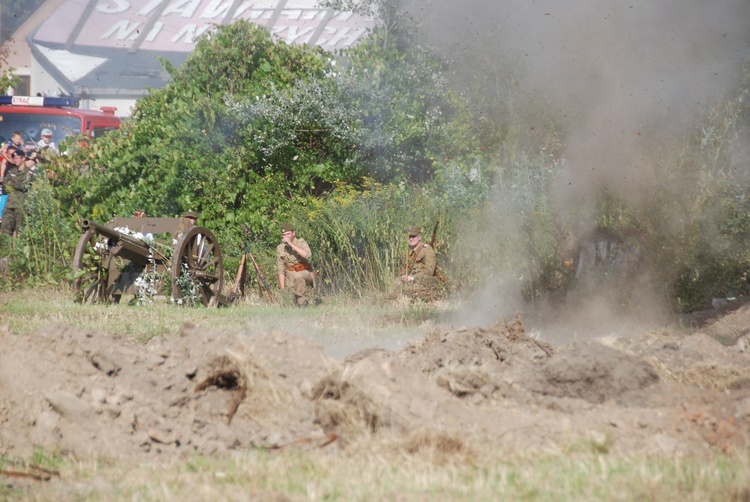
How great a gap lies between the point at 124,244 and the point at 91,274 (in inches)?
31.6

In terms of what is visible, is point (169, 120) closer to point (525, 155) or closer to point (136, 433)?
point (525, 155)

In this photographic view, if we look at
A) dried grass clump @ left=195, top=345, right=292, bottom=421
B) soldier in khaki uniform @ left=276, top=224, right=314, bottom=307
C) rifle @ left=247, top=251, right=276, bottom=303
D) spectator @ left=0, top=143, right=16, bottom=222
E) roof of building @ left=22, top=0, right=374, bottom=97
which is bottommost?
rifle @ left=247, top=251, right=276, bottom=303

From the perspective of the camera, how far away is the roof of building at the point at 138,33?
97.6ft

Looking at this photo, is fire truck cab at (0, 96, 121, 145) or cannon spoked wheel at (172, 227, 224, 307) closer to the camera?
cannon spoked wheel at (172, 227, 224, 307)

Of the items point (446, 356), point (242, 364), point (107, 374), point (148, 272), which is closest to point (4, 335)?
point (107, 374)

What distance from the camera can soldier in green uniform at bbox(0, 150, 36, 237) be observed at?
14.9 metres

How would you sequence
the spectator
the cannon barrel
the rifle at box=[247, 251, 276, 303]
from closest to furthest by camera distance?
1. the cannon barrel
2. the rifle at box=[247, 251, 276, 303]
3. the spectator

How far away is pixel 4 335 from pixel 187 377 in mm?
1280

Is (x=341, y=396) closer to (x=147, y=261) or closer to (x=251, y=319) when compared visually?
(x=251, y=319)

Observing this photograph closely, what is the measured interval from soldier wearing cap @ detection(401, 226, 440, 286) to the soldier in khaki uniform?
1373mm

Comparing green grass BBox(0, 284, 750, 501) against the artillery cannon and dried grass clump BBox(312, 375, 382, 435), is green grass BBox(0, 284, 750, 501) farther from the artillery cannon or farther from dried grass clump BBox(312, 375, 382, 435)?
the artillery cannon

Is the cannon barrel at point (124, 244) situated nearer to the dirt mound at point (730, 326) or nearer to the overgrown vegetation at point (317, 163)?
the overgrown vegetation at point (317, 163)

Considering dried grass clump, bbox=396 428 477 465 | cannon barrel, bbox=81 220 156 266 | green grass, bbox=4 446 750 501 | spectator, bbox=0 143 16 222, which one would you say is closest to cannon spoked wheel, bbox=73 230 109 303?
cannon barrel, bbox=81 220 156 266

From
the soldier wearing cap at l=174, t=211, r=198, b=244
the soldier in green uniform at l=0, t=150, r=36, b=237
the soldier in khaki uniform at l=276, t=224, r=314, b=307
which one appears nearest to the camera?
the soldier in khaki uniform at l=276, t=224, r=314, b=307
